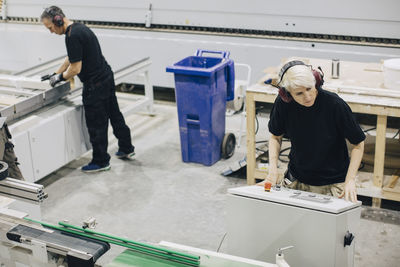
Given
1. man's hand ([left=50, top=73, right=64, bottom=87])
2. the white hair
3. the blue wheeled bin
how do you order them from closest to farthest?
the white hair < man's hand ([left=50, top=73, right=64, bottom=87]) < the blue wheeled bin

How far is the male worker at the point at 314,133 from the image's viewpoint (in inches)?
91.9

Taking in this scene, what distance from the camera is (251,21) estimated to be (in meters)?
5.55

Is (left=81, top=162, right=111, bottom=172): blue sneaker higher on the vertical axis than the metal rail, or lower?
lower

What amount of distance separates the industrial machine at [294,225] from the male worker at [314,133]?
425 millimetres

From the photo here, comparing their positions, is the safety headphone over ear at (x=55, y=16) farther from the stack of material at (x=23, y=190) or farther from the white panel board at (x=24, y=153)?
the stack of material at (x=23, y=190)

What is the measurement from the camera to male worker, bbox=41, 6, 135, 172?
165 inches

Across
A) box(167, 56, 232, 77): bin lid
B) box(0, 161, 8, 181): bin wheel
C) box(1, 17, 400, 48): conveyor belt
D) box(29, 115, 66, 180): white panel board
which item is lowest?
box(29, 115, 66, 180): white panel board

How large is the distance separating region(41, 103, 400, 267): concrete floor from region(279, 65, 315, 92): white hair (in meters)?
1.52

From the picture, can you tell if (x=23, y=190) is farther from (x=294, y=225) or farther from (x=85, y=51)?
(x=85, y=51)

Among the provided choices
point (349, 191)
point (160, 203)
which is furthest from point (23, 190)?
point (160, 203)

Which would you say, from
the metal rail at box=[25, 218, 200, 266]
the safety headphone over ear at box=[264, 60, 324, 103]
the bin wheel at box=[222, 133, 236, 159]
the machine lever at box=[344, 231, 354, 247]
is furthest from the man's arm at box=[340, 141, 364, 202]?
the bin wheel at box=[222, 133, 236, 159]

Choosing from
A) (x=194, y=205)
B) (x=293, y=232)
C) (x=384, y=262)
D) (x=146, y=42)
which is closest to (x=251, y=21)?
(x=146, y=42)

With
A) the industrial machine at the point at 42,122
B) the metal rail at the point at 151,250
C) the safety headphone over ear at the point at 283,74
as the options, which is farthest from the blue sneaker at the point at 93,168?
the metal rail at the point at 151,250

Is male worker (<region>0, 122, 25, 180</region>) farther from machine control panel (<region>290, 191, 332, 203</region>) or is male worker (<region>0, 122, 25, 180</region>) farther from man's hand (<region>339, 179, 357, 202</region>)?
man's hand (<region>339, 179, 357, 202</region>)
